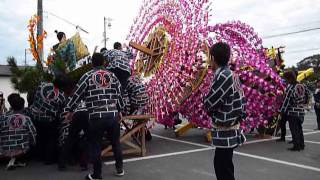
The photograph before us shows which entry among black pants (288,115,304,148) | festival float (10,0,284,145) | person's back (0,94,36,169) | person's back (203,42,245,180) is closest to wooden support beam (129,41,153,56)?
festival float (10,0,284,145)

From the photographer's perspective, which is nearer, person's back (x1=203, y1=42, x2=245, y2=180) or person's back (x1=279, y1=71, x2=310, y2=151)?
person's back (x1=203, y1=42, x2=245, y2=180)

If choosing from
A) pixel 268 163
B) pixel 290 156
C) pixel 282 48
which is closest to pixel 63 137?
pixel 268 163

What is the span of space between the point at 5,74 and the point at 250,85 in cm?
2431

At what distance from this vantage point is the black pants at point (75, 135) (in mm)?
6126

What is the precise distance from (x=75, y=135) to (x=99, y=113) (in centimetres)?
116

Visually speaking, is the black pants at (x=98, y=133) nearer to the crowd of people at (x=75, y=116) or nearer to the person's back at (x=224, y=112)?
the crowd of people at (x=75, y=116)

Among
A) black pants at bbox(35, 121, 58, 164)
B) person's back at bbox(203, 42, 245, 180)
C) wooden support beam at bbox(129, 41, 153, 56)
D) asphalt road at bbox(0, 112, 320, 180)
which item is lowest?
asphalt road at bbox(0, 112, 320, 180)

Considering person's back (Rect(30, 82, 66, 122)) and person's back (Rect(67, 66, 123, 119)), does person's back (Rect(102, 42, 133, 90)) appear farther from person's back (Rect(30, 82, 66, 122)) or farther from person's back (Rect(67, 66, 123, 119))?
person's back (Rect(67, 66, 123, 119))

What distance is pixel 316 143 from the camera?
857cm

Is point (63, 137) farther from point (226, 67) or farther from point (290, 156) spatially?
point (290, 156)

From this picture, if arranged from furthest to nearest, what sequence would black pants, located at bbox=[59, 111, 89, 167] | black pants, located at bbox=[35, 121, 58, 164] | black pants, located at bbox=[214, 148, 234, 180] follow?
1. black pants, located at bbox=[35, 121, 58, 164]
2. black pants, located at bbox=[59, 111, 89, 167]
3. black pants, located at bbox=[214, 148, 234, 180]

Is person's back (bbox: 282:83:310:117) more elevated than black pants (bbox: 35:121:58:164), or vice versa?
person's back (bbox: 282:83:310:117)

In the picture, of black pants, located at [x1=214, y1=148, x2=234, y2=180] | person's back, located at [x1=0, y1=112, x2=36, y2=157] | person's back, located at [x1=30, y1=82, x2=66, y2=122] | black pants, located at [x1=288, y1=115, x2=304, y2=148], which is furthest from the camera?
black pants, located at [x1=288, y1=115, x2=304, y2=148]

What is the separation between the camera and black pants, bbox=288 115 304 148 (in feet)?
25.1
